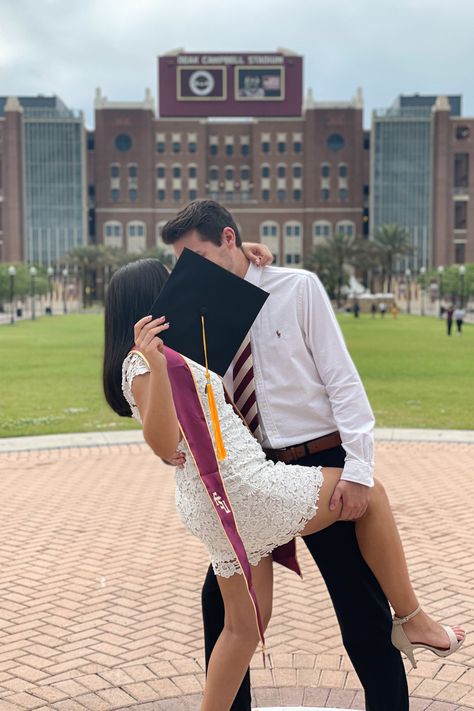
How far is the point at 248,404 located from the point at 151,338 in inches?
19.4

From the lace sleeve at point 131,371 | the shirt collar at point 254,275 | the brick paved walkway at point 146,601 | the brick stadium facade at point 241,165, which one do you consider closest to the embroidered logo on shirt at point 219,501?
the lace sleeve at point 131,371

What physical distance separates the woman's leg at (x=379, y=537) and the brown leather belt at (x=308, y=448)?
9 cm

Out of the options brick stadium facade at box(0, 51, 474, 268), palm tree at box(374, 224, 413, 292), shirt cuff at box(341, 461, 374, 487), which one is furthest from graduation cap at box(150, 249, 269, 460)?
brick stadium facade at box(0, 51, 474, 268)

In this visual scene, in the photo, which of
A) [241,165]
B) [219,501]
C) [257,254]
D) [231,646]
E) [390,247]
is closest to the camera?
[219,501]

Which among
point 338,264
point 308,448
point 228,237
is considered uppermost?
point 228,237

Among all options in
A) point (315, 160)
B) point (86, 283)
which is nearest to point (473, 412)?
point (86, 283)

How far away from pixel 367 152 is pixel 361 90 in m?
8.81

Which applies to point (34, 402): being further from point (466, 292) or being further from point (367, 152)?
point (367, 152)

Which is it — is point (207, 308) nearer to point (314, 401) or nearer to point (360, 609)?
point (314, 401)

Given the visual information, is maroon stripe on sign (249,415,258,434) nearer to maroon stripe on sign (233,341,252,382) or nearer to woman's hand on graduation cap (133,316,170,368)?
maroon stripe on sign (233,341,252,382)

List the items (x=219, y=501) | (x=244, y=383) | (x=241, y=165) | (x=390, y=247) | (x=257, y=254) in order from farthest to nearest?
(x=241, y=165), (x=390, y=247), (x=257, y=254), (x=244, y=383), (x=219, y=501)

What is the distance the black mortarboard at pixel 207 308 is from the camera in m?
2.73

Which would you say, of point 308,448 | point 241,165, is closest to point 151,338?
point 308,448

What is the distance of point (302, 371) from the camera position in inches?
114
